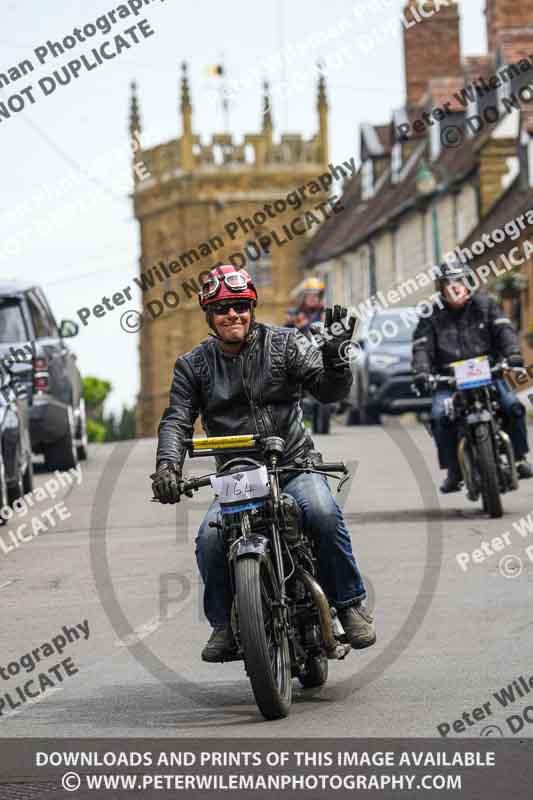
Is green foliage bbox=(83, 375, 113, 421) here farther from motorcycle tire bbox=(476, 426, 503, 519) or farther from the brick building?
motorcycle tire bbox=(476, 426, 503, 519)

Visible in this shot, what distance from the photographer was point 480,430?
15.4 meters

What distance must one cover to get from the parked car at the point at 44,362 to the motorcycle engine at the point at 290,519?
13.9 meters

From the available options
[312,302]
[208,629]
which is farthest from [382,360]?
[208,629]

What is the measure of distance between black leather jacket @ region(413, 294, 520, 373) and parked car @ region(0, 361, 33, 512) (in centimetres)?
377

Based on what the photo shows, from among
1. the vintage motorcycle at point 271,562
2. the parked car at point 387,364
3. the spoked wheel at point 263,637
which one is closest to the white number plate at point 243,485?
the vintage motorcycle at point 271,562

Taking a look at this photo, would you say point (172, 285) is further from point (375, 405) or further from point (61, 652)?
point (61, 652)

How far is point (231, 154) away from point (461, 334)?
85300mm

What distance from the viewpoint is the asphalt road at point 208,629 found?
779 centimetres

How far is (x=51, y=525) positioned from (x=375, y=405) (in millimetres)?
16497

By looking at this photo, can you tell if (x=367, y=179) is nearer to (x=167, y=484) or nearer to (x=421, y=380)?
(x=421, y=380)

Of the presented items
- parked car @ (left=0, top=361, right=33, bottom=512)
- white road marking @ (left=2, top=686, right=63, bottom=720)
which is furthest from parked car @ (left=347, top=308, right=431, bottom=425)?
white road marking @ (left=2, top=686, right=63, bottom=720)

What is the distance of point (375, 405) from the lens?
33438 mm

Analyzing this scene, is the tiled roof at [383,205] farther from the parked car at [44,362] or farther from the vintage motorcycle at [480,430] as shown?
the vintage motorcycle at [480,430]
